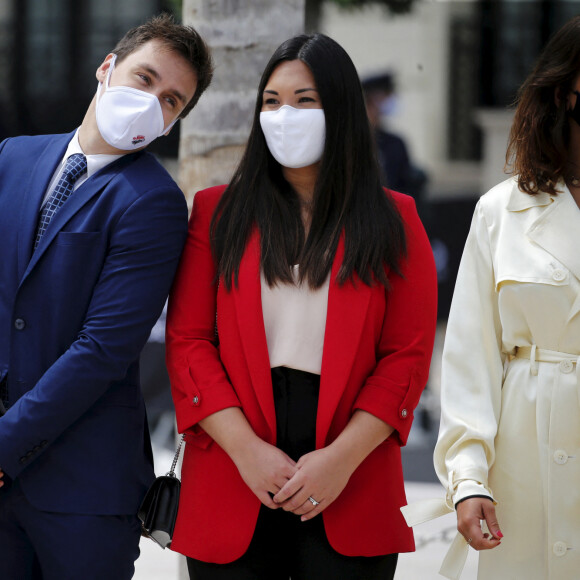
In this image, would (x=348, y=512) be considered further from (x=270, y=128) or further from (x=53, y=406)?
(x=270, y=128)

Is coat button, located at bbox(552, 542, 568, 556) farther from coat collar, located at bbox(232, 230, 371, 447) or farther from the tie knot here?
the tie knot

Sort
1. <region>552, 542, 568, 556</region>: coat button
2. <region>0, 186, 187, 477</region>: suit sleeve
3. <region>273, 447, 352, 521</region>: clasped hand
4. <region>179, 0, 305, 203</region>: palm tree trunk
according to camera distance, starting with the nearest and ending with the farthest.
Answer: <region>552, 542, 568, 556</region>: coat button < <region>273, 447, 352, 521</region>: clasped hand < <region>0, 186, 187, 477</region>: suit sleeve < <region>179, 0, 305, 203</region>: palm tree trunk

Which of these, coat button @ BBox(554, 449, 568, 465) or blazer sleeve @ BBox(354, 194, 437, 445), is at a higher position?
blazer sleeve @ BBox(354, 194, 437, 445)

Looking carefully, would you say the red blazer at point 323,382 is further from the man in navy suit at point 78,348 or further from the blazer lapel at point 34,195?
the blazer lapel at point 34,195

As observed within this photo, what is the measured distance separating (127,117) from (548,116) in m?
1.16

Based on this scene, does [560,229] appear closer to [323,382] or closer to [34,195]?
[323,382]

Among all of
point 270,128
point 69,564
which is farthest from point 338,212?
point 69,564

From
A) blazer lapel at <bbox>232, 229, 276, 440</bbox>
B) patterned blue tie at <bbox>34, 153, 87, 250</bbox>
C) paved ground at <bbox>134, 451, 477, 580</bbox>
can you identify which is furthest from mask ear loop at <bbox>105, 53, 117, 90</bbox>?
paved ground at <bbox>134, 451, 477, 580</bbox>

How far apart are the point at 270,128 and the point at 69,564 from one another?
1302mm

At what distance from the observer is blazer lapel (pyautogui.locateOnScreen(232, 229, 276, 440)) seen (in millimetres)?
2574

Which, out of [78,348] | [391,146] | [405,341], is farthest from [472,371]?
A: [391,146]

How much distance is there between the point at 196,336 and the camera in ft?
8.83

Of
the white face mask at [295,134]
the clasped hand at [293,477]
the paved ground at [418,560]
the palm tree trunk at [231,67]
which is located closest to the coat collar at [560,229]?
the white face mask at [295,134]

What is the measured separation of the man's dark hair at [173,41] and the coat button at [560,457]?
59.6 inches
